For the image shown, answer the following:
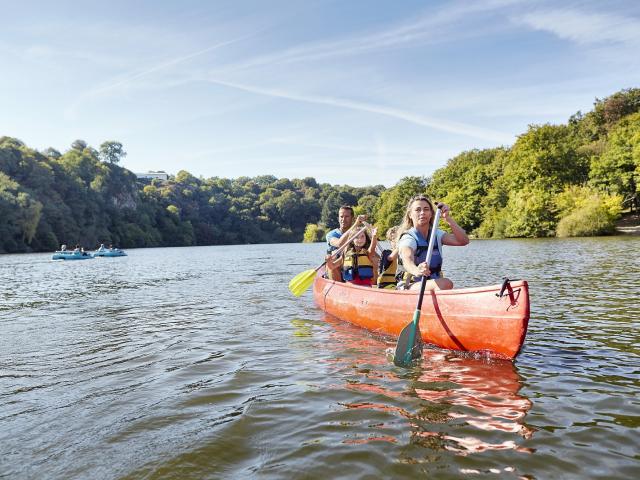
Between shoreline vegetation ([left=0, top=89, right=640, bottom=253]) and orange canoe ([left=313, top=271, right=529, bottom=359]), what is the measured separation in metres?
43.1

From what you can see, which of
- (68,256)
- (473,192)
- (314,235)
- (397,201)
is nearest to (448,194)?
(473,192)

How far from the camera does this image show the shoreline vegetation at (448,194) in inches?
1988

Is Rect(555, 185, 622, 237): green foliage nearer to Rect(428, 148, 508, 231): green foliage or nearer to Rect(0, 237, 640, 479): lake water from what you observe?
Rect(428, 148, 508, 231): green foliage

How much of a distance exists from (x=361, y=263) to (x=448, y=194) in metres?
67.2

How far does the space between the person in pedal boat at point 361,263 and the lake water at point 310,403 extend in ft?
4.25

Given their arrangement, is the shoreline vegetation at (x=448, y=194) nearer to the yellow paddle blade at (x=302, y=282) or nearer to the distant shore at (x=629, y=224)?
the distant shore at (x=629, y=224)

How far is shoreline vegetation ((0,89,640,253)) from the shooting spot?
1988 inches

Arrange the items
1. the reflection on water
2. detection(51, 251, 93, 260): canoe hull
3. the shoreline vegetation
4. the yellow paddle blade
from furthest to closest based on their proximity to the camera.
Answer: the shoreline vegetation
detection(51, 251, 93, 260): canoe hull
the yellow paddle blade
the reflection on water

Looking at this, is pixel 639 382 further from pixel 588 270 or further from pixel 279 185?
pixel 279 185

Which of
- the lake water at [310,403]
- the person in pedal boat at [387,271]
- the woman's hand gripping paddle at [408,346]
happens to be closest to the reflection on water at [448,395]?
the lake water at [310,403]

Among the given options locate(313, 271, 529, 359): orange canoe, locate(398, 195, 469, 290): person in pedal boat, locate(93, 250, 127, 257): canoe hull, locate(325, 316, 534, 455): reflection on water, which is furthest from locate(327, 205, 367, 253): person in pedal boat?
locate(93, 250, 127, 257): canoe hull

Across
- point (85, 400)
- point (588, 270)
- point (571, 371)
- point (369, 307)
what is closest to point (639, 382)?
point (571, 371)

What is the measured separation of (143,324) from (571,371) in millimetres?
7637

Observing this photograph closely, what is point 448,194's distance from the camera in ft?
243
